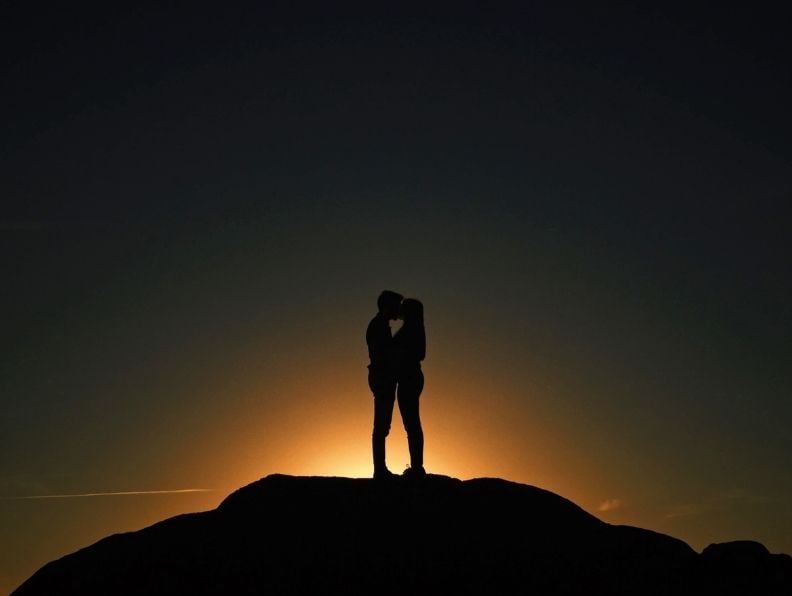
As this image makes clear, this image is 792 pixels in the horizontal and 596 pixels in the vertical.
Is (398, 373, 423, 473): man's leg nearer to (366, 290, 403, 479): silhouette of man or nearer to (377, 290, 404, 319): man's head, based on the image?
(366, 290, 403, 479): silhouette of man

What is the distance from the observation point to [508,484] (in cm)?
2198

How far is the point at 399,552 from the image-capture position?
1908 cm

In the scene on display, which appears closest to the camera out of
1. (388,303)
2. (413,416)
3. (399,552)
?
(399,552)

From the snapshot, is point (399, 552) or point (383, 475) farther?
point (383, 475)

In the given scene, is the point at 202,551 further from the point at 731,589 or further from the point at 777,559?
the point at 777,559

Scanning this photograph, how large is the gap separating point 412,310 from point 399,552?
5.34 m

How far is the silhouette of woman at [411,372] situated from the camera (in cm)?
2136

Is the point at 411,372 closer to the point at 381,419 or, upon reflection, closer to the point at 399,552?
the point at 381,419

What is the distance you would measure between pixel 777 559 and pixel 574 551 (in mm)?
4990

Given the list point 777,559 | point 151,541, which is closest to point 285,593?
point 151,541

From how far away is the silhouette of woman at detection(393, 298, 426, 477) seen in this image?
70.1 ft

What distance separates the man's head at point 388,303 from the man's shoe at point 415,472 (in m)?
3.48

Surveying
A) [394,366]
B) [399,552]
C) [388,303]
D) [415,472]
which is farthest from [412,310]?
[399,552]

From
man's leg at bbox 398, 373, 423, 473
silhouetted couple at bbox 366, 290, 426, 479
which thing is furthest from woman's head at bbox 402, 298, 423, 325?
man's leg at bbox 398, 373, 423, 473
